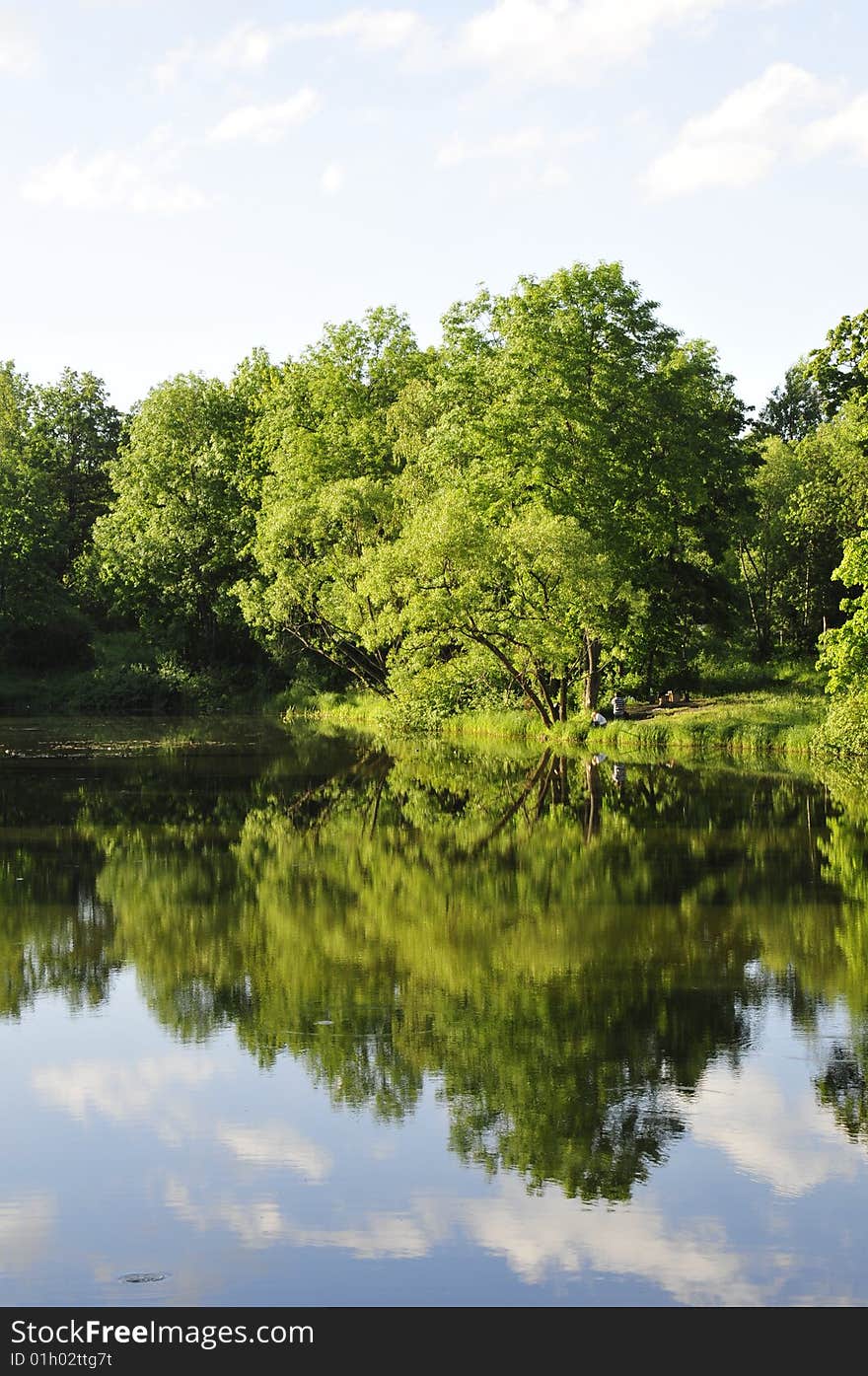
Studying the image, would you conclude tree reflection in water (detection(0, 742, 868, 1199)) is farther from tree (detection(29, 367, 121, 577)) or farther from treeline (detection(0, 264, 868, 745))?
tree (detection(29, 367, 121, 577))

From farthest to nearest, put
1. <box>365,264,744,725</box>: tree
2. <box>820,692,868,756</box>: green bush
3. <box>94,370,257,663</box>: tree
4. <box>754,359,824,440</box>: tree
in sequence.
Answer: <box>754,359,824,440</box>: tree → <box>94,370,257,663</box>: tree → <box>365,264,744,725</box>: tree → <box>820,692,868,756</box>: green bush

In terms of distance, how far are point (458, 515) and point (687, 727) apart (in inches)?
384

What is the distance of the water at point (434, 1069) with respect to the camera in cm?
770

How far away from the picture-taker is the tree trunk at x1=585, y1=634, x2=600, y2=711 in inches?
1864

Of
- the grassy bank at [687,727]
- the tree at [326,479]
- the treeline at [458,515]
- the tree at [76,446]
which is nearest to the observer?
the grassy bank at [687,727]

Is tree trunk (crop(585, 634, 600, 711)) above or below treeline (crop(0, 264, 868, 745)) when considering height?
below

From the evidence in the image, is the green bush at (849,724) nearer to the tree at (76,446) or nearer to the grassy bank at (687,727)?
the grassy bank at (687,727)

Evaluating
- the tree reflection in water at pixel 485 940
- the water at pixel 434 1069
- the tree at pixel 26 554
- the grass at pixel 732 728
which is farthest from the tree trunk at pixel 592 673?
the tree at pixel 26 554

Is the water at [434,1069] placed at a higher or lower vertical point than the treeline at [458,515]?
lower

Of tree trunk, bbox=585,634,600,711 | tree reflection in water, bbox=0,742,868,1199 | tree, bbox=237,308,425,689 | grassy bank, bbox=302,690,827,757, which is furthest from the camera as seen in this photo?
tree, bbox=237,308,425,689

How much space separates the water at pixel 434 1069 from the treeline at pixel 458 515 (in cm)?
1676

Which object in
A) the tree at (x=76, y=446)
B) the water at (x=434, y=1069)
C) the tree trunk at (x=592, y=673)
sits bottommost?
the water at (x=434, y=1069)

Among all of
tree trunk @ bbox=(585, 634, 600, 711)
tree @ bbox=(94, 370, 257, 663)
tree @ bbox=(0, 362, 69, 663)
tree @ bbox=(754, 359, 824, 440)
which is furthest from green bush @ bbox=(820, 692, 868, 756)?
tree @ bbox=(754, 359, 824, 440)

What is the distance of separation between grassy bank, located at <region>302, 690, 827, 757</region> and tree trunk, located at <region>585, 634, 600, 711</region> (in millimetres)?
1039
